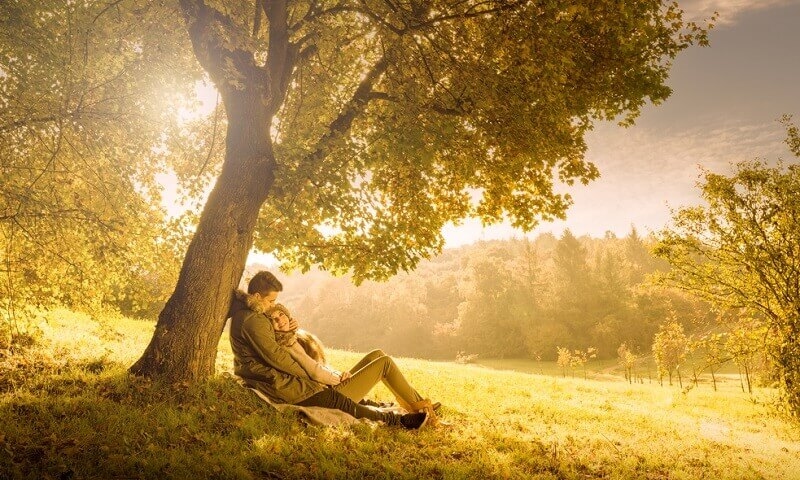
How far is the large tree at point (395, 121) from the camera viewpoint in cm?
786

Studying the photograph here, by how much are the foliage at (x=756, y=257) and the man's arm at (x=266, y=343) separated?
42.0 ft

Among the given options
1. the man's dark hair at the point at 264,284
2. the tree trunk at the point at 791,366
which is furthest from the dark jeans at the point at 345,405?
the tree trunk at the point at 791,366

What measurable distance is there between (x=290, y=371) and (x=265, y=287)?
4.58 ft

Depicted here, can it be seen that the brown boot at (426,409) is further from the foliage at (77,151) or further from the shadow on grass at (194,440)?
the foliage at (77,151)

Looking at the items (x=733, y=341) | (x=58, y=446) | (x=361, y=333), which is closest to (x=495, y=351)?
(x=361, y=333)

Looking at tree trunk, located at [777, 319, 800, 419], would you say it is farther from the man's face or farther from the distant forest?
the distant forest

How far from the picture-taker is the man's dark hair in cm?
736

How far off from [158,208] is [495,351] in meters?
67.7

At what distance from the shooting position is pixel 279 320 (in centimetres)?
721

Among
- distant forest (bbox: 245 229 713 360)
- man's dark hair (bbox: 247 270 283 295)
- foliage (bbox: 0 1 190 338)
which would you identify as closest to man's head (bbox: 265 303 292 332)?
man's dark hair (bbox: 247 270 283 295)

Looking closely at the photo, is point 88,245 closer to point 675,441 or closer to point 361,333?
point 675,441

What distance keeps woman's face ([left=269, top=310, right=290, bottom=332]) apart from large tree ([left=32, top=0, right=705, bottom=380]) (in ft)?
4.57

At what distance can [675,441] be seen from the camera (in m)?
8.60

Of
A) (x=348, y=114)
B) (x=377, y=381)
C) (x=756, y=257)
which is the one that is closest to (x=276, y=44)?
(x=348, y=114)
